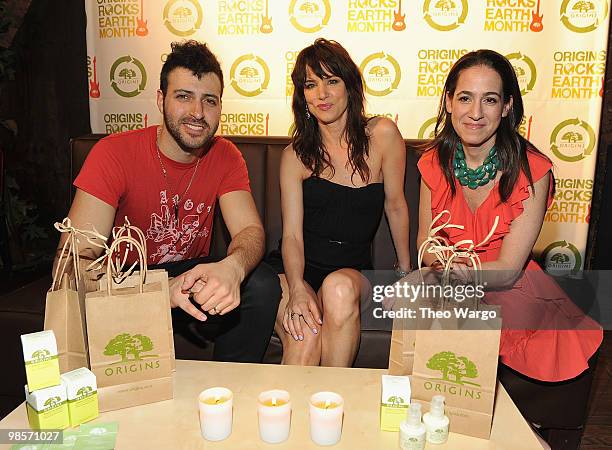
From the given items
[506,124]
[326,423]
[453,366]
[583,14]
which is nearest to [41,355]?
[326,423]

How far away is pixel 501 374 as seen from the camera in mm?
1773

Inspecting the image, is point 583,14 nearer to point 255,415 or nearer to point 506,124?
point 506,124

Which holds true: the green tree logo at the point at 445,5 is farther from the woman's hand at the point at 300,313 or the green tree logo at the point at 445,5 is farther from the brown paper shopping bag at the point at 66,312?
the brown paper shopping bag at the point at 66,312

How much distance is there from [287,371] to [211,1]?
2379 mm

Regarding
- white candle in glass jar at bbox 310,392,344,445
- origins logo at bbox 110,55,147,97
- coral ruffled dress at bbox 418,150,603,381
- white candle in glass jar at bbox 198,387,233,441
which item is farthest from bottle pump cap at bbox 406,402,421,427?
origins logo at bbox 110,55,147,97

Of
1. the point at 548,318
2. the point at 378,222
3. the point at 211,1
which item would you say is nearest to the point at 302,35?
the point at 211,1

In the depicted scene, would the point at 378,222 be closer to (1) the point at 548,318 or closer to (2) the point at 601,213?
(1) the point at 548,318

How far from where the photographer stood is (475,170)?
1.86 m

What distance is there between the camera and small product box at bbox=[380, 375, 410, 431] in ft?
3.66

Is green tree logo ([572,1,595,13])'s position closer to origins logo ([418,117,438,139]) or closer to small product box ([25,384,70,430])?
origins logo ([418,117,438,139])

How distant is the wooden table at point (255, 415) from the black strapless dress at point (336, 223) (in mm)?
717

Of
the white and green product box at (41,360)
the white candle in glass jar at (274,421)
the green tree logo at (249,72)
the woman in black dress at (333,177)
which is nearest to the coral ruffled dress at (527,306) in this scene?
the woman in black dress at (333,177)

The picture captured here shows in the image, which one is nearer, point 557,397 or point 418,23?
point 557,397

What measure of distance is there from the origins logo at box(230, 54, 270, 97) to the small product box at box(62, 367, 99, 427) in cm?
223
